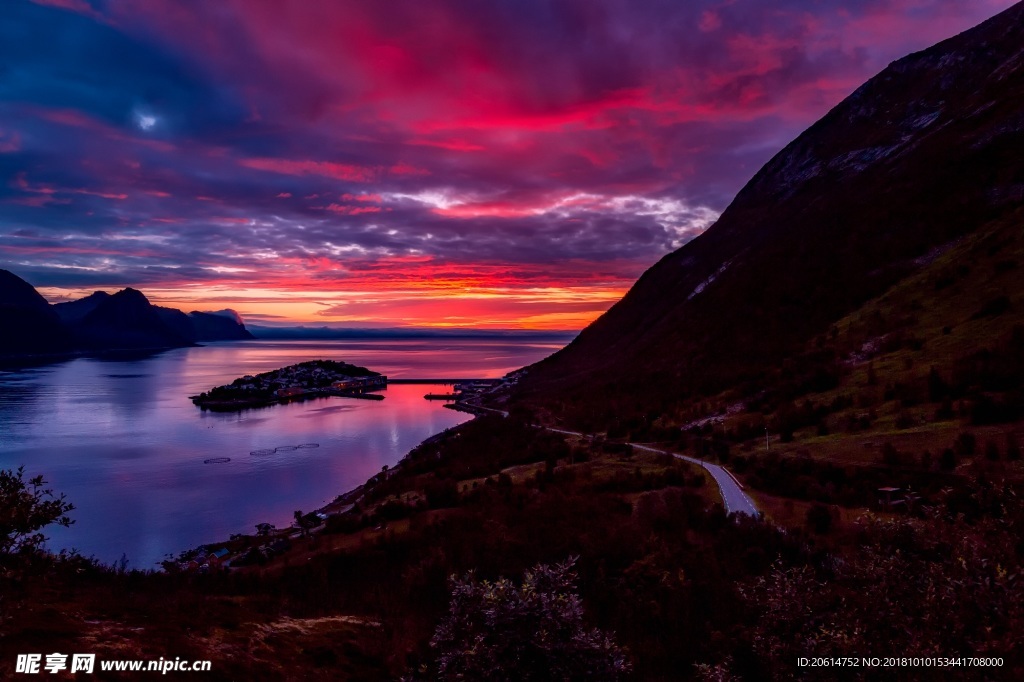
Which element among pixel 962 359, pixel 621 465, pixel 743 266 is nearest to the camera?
pixel 962 359

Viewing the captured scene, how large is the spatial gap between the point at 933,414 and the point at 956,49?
79381mm

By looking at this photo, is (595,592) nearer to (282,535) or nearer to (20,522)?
(20,522)

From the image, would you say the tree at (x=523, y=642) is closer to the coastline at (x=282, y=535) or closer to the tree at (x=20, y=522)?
the tree at (x=20, y=522)

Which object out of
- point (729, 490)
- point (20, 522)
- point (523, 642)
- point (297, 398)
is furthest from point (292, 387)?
point (523, 642)

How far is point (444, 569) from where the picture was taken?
15758mm

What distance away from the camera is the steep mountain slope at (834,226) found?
150ft

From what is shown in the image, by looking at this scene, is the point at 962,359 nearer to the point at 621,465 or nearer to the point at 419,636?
the point at 621,465

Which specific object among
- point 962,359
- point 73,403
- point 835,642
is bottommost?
point 73,403

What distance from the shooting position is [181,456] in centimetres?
5778

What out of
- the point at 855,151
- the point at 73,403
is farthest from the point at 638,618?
the point at 73,403

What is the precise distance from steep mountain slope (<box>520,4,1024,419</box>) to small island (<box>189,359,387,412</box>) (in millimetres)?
56792

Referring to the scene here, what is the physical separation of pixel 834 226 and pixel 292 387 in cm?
11128

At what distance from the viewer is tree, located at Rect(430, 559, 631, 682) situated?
21.3 feet

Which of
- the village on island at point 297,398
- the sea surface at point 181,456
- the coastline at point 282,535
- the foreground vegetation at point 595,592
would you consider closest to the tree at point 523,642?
the foreground vegetation at point 595,592
